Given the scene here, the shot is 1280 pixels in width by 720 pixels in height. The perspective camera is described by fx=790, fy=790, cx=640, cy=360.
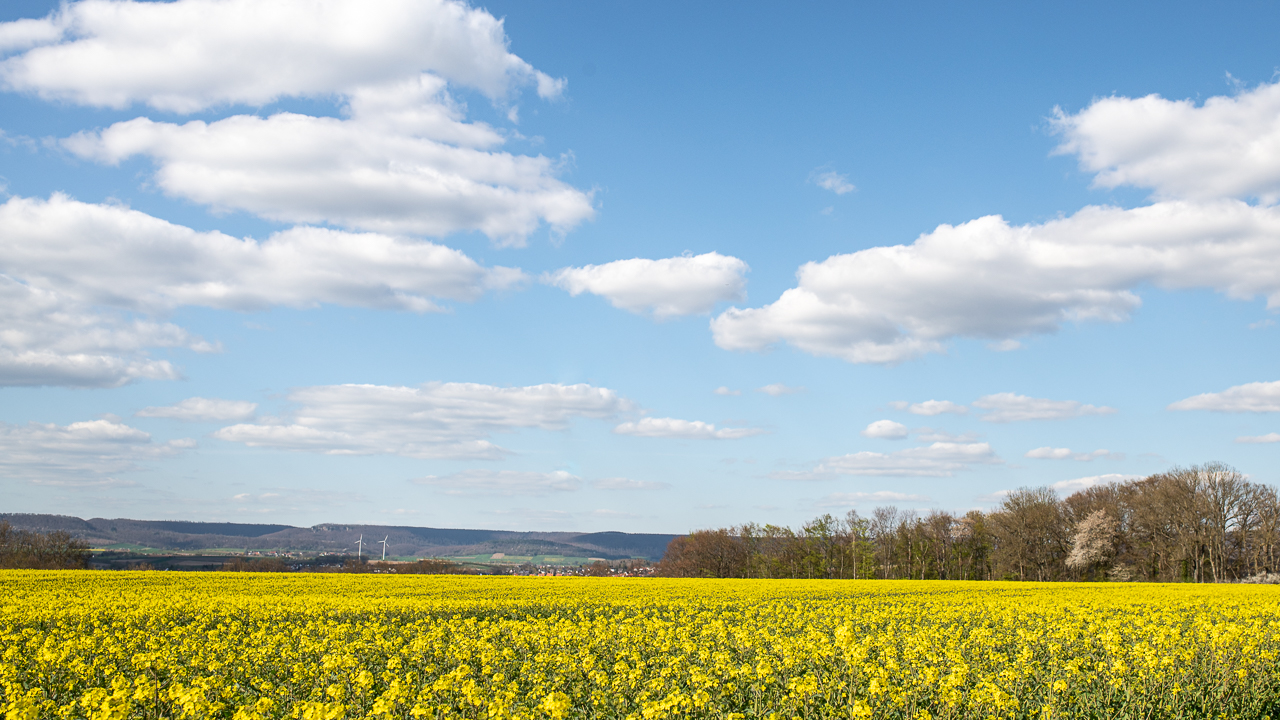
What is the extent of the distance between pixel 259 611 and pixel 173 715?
1432 cm

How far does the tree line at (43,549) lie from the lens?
75.8 metres

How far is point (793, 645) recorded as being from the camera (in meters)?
13.7

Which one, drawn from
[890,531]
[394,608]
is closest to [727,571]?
[890,531]

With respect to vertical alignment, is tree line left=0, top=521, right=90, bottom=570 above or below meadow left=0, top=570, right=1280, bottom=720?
below

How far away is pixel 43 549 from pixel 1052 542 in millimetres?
104984

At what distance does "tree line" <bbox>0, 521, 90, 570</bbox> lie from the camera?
75.8 meters

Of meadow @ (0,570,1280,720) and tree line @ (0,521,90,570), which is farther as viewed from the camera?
tree line @ (0,521,90,570)

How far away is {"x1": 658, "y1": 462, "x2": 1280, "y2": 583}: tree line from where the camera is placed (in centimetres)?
7312

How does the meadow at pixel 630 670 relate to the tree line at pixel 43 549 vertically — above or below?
above

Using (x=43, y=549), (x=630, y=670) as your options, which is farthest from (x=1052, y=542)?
(x=43, y=549)

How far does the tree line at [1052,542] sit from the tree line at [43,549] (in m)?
66.3

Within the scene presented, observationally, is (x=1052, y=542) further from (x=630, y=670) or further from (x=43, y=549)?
(x=43, y=549)

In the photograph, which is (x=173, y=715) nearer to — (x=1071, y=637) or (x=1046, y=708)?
(x=1046, y=708)

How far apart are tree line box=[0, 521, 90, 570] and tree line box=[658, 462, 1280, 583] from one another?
6630 centimetres
